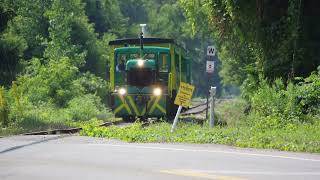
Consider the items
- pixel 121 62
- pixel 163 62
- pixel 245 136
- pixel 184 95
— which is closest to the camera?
pixel 245 136

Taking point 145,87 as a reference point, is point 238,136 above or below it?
below

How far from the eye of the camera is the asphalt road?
990cm

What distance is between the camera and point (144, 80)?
85.2ft

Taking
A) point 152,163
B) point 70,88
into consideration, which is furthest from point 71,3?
point 152,163

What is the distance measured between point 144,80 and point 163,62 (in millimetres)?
1221

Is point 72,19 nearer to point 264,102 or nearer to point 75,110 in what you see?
point 75,110

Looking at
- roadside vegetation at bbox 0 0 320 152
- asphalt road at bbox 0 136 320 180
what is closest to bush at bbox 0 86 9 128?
roadside vegetation at bbox 0 0 320 152

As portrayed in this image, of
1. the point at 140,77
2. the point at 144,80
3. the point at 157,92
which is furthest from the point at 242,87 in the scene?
the point at 140,77

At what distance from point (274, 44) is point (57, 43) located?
25.1m

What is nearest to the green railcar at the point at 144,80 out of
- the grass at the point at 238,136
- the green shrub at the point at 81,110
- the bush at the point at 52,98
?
the green shrub at the point at 81,110

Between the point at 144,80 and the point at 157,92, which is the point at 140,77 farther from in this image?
the point at 157,92

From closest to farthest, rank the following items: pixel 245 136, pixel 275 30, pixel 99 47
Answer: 1. pixel 245 136
2. pixel 275 30
3. pixel 99 47

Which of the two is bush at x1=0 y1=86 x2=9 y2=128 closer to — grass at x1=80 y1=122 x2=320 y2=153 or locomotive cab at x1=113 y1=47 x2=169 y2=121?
grass at x1=80 y1=122 x2=320 y2=153

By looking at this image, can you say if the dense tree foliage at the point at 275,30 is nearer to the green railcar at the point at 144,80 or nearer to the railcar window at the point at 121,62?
the green railcar at the point at 144,80
